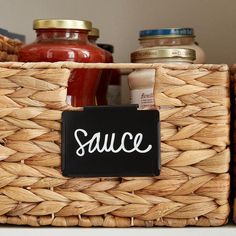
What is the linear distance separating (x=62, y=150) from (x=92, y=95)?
0.37 feet

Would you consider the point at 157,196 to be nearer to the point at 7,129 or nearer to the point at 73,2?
the point at 7,129

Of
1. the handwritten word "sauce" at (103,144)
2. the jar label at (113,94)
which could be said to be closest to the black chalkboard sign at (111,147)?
the handwritten word "sauce" at (103,144)

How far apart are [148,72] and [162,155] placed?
0.11m

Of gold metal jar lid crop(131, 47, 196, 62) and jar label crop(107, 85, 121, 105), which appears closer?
gold metal jar lid crop(131, 47, 196, 62)

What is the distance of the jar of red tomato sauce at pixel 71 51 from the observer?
0.78 m

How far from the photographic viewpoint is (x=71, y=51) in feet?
2.56

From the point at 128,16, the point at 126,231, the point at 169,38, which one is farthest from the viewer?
the point at 128,16

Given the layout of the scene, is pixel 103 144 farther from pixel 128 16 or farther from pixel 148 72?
pixel 128 16

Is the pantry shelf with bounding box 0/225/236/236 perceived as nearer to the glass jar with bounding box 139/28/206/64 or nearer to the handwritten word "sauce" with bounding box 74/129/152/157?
the handwritten word "sauce" with bounding box 74/129/152/157

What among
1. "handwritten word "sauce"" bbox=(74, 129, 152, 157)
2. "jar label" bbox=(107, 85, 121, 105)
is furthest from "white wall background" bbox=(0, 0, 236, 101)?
"handwritten word "sauce"" bbox=(74, 129, 152, 157)

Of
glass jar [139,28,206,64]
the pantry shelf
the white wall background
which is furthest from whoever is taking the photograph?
the white wall background

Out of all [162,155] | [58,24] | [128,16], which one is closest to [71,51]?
[58,24]

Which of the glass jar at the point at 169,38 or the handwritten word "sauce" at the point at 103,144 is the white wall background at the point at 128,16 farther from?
the handwritten word "sauce" at the point at 103,144

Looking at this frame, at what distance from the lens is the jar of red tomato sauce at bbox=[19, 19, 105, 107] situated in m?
0.78
